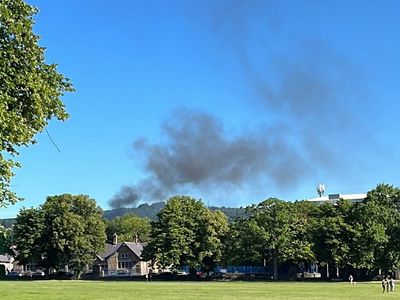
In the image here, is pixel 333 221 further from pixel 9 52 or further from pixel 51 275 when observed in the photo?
pixel 9 52

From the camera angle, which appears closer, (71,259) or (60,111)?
(60,111)

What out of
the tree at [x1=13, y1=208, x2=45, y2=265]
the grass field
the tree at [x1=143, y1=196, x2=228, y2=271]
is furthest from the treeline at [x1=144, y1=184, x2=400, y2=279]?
the grass field

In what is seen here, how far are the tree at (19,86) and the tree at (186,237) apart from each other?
80.1 meters

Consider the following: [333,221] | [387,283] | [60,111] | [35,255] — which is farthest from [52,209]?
[60,111]

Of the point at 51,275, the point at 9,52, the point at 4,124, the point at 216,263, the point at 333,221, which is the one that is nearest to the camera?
the point at 4,124

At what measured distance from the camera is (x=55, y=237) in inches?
4569

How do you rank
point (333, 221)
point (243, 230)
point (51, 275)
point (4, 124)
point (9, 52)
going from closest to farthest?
point (4, 124)
point (9, 52)
point (333, 221)
point (243, 230)
point (51, 275)

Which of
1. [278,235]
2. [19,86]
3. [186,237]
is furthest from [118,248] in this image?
[19,86]

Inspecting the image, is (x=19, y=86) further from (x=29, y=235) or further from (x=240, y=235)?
(x=29, y=235)

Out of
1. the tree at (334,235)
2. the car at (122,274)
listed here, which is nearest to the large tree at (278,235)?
the tree at (334,235)

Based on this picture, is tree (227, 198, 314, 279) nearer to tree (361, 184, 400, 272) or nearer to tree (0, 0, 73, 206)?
tree (361, 184, 400, 272)

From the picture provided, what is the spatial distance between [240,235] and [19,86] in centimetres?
8048

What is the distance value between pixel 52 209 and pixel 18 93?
93738 mm

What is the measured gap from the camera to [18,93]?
2959cm
